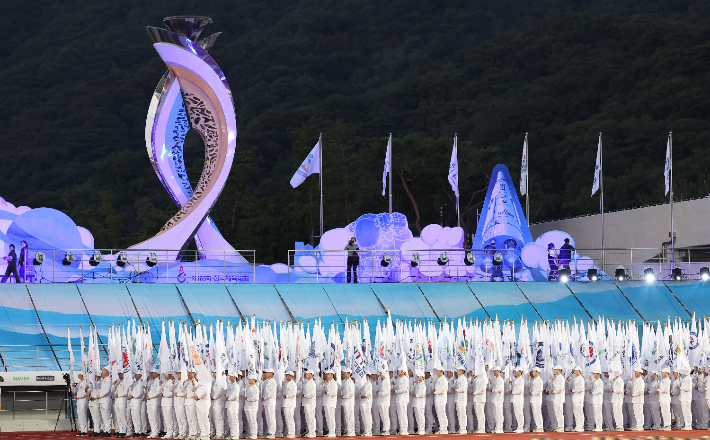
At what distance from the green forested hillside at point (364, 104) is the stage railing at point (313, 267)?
20826 mm

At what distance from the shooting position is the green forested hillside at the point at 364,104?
51.4m

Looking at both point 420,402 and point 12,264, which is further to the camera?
point 12,264

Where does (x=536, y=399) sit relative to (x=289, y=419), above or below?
above

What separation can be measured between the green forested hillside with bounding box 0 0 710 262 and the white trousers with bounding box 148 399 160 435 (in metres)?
30.1

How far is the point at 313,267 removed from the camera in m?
26.9

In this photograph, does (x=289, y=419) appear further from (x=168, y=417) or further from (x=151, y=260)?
(x=151, y=260)

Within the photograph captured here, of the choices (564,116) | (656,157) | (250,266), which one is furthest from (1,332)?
(564,116)

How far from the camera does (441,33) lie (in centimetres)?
8850

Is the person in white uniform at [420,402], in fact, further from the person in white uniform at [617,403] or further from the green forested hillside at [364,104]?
the green forested hillside at [364,104]

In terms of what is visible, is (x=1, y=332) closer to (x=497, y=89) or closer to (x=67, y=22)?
(x=497, y=89)

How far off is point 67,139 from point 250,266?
51.3m

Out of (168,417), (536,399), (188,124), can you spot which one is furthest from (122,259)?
(536,399)

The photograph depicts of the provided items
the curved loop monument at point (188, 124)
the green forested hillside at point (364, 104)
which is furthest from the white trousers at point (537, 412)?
the green forested hillside at point (364, 104)

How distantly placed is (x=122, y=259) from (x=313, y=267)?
16.2ft
